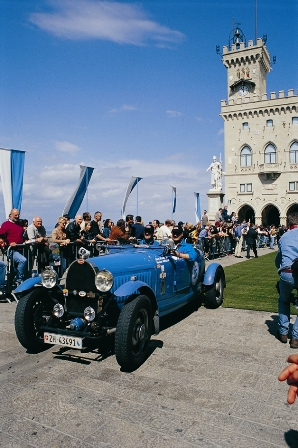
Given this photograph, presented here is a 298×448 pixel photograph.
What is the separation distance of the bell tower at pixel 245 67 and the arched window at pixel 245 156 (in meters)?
6.60

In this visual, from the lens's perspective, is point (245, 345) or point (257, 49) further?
Result: point (257, 49)

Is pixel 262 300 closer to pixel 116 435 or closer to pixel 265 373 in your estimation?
pixel 265 373

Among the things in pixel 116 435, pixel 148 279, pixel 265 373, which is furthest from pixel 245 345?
pixel 116 435

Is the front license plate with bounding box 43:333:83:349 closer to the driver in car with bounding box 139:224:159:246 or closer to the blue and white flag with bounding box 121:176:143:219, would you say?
the driver in car with bounding box 139:224:159:246

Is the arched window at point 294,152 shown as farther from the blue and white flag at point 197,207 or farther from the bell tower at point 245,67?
the blue and white flag at point 197,207

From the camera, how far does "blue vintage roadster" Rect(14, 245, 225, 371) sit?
14.6 feet

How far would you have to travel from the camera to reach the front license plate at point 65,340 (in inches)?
172

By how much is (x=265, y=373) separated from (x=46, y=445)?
8.49 feet

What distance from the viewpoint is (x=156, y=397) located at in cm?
374

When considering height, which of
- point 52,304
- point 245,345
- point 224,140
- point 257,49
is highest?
point 257,49

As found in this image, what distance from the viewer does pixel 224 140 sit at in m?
45.7

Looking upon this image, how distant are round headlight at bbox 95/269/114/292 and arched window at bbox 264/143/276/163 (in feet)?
139

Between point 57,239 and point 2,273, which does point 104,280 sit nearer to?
point 2,273

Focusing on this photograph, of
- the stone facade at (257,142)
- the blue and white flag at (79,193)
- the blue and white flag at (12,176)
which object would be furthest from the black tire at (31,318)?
the stone facade at (257,142)
